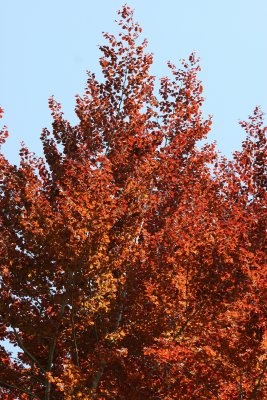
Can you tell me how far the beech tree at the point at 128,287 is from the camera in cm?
975

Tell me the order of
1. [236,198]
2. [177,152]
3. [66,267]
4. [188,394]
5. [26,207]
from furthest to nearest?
1. [236,198]
2. [177,152]
3. [26,207]
4. [66,267]
5. [188,394]

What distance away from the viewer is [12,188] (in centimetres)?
1234

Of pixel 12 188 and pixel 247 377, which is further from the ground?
pixel 12 188

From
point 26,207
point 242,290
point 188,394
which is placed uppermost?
point 26,207

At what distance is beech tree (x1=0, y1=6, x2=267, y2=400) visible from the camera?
32.0 ft

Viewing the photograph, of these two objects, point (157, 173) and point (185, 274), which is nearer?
point (185, 274)

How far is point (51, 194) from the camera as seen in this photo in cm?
1365

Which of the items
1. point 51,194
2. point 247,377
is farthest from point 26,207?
point 247,377

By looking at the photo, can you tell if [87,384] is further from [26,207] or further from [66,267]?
[26,207]

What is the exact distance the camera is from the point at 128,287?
11.5 m

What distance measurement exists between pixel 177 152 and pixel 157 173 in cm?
171

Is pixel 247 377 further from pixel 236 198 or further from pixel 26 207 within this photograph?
pixel 236 198

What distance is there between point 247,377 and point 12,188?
651cm

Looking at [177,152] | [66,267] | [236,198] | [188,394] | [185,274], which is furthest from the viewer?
[236,198]
